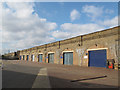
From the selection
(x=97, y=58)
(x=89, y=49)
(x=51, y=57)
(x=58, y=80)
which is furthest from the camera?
(x=51, y=57)

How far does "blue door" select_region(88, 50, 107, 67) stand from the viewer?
17516 mm

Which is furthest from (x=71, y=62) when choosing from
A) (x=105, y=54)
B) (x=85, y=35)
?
(x=105, y=54)

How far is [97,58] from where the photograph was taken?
1848cm

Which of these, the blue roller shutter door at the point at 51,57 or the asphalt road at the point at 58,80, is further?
the blue roller shutter door at the point at 51,57

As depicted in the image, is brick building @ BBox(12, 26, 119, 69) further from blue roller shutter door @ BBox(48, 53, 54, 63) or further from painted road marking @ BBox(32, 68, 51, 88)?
painted road marking @ BBox(32, 68, 51, 88)

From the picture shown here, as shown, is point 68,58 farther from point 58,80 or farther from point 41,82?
point 41,82

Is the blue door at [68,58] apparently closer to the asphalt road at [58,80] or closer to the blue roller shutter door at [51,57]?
the blue roller shutter door at [51,57]

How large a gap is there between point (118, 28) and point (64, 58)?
14.3 m

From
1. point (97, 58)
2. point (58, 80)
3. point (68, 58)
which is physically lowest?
point (58, 80)

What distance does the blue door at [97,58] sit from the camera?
17.5 m

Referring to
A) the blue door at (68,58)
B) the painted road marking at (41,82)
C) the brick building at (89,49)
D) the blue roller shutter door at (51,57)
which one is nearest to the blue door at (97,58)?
the brick building at (89,49)

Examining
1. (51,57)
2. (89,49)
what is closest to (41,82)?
(89,49)

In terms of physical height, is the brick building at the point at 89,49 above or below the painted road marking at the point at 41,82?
above

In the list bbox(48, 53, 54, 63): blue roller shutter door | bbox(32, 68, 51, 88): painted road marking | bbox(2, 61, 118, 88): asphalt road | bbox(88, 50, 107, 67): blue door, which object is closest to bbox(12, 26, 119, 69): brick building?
bbox(88, 50, 107, 67): blue door
